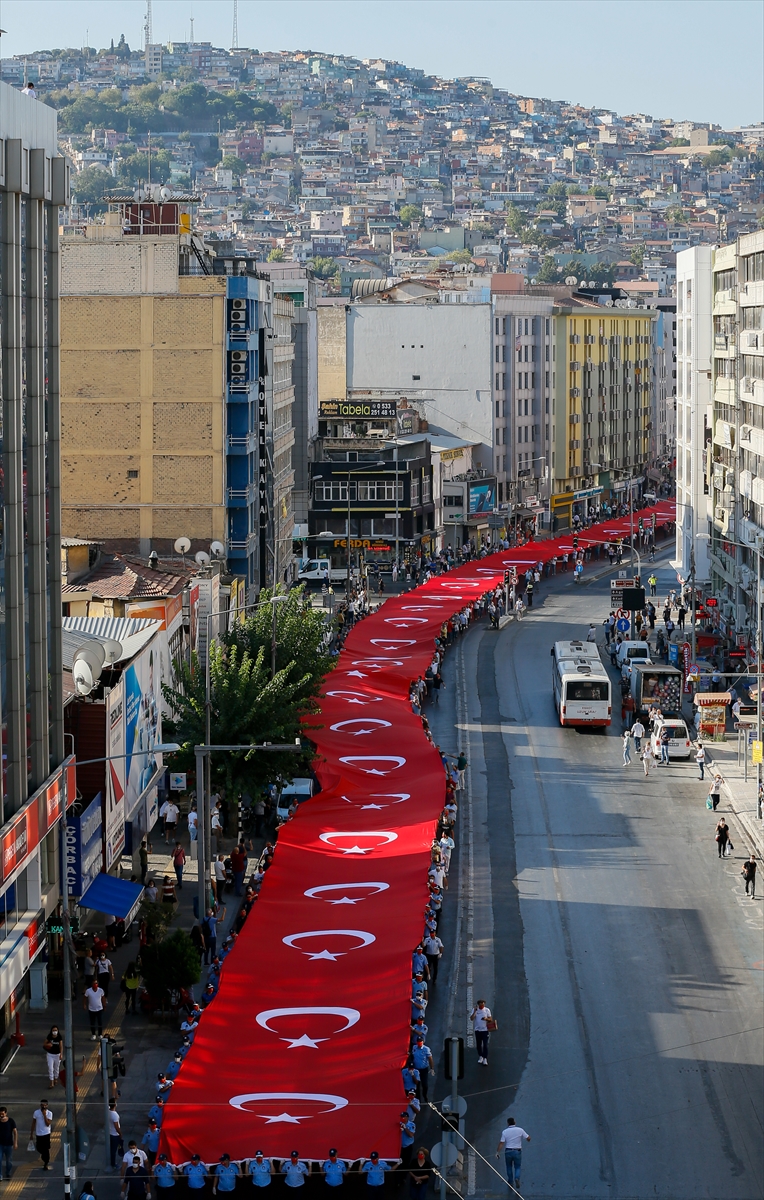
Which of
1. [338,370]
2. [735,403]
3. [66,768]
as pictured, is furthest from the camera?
[338,370]

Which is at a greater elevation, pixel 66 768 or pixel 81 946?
pixel 66 768

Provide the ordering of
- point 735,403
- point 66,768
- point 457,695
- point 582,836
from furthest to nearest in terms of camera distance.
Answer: point 735,403, point 457,695, point 582,836, point 66,768

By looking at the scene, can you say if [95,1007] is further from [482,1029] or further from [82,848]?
[482,1029]

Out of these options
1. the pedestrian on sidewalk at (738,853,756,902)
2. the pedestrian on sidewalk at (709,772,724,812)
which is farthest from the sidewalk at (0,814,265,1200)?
the pedestrian on sidewalk at (709,772,724,812)

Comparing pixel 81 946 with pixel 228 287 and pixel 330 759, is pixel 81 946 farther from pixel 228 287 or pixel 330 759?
pixel 228 287

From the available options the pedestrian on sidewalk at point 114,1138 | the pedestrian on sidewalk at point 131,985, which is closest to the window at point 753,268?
the pedestrian on sidewalk at point 131,985

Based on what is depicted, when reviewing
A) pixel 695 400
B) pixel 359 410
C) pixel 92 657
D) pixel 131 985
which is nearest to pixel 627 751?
pixel 92 657

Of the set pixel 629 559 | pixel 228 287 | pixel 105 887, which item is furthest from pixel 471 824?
pixel 629 559
